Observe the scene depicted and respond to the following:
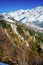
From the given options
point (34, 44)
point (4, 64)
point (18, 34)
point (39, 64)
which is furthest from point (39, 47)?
point (4, 64)

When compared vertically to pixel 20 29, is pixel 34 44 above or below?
below

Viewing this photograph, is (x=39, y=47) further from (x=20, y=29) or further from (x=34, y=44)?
(x=20, y=29)

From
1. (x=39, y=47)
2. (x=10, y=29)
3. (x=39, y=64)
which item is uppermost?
(x=10, y=29)

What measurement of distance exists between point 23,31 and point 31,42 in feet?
53.5

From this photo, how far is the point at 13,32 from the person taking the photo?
18425 centimetres

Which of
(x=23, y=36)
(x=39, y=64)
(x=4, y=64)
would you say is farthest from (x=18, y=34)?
(x=4, y=64)

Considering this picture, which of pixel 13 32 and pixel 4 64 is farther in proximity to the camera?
pixel 13 32

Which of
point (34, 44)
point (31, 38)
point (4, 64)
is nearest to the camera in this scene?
point (4, 64)

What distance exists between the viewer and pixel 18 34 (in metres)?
188

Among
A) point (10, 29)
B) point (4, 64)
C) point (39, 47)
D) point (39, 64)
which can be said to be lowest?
point (4, 64)

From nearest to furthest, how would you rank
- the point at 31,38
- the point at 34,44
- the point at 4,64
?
the point at 4,64
the point at 34,44
the point at 31,38

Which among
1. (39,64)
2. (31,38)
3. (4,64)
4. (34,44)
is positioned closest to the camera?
(4,64)

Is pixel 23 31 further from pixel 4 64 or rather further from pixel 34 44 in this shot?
pixel 4 64

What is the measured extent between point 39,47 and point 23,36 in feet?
44.4
